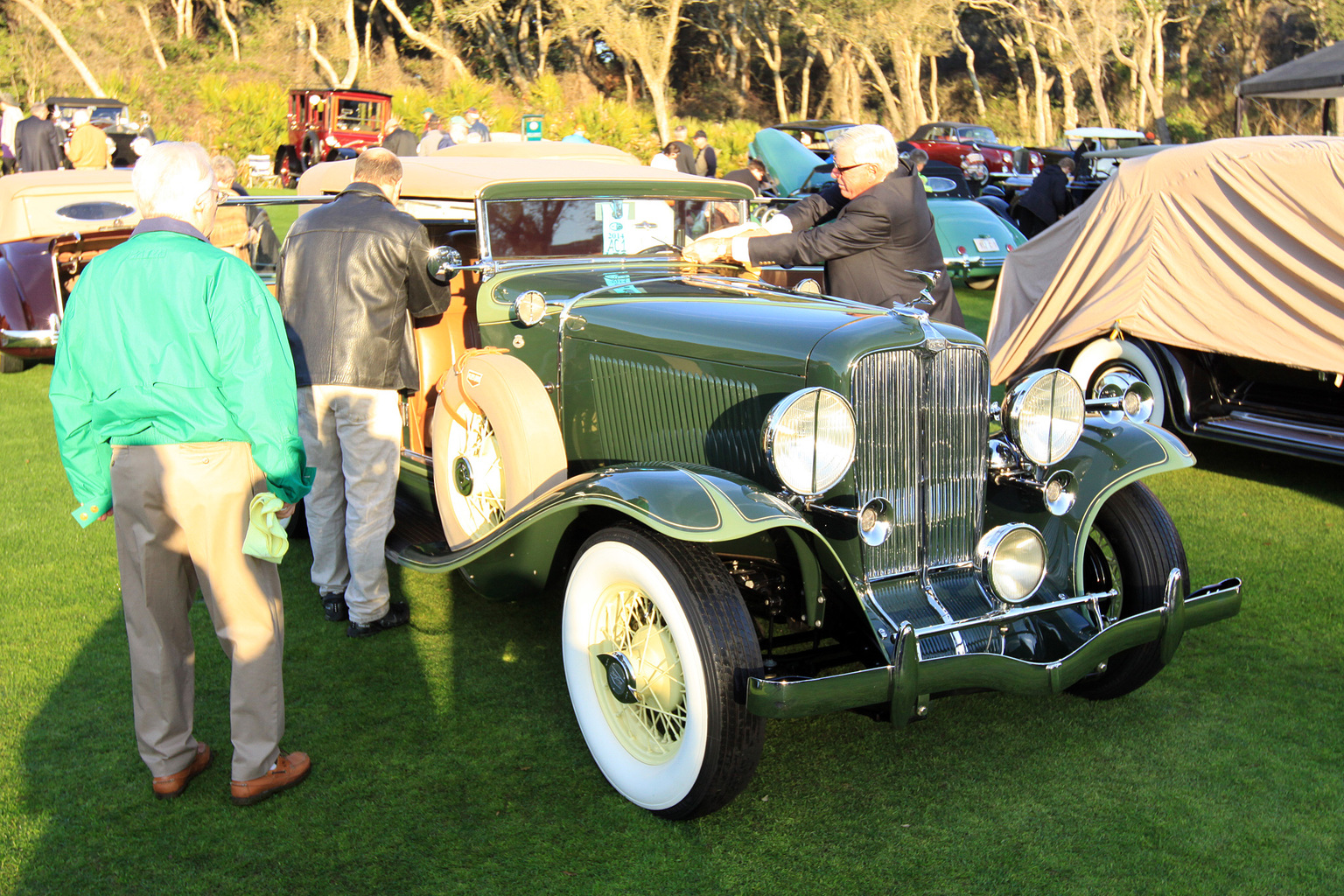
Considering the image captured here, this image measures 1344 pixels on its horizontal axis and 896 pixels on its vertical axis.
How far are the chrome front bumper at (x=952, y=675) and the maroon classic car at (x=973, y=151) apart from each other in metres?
15.7

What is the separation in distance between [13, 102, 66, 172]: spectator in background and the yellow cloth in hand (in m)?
13.3

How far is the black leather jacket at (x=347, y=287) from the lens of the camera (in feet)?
12.7

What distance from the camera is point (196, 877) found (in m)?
2.61

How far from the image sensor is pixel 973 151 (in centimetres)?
2178

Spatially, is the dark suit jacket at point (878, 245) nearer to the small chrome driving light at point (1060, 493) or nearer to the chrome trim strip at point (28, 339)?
the small chrome driving light at point (1060, 493)

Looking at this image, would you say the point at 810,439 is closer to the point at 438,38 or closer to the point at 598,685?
the point at 598,685

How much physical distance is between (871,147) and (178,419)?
9.83 ft

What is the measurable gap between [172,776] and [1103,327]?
17.6 feet

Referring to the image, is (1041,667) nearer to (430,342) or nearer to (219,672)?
(219,672)

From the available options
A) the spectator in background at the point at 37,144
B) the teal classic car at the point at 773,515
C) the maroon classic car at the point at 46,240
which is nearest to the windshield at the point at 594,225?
the teal classic car at the point at 773,515

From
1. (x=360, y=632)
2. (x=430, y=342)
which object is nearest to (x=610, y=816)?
(x=360, y=632)

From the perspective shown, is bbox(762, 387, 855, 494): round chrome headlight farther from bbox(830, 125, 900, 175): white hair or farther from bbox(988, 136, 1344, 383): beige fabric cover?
bbox(988, 136, 1344, 383): beige fabric cover

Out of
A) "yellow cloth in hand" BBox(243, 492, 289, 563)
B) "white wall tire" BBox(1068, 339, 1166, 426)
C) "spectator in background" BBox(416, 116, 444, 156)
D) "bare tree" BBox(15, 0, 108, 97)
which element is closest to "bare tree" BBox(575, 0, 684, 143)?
"bare tree" BBox(15, 0, 108, 97)

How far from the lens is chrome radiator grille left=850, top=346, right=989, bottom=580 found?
3061 mm
